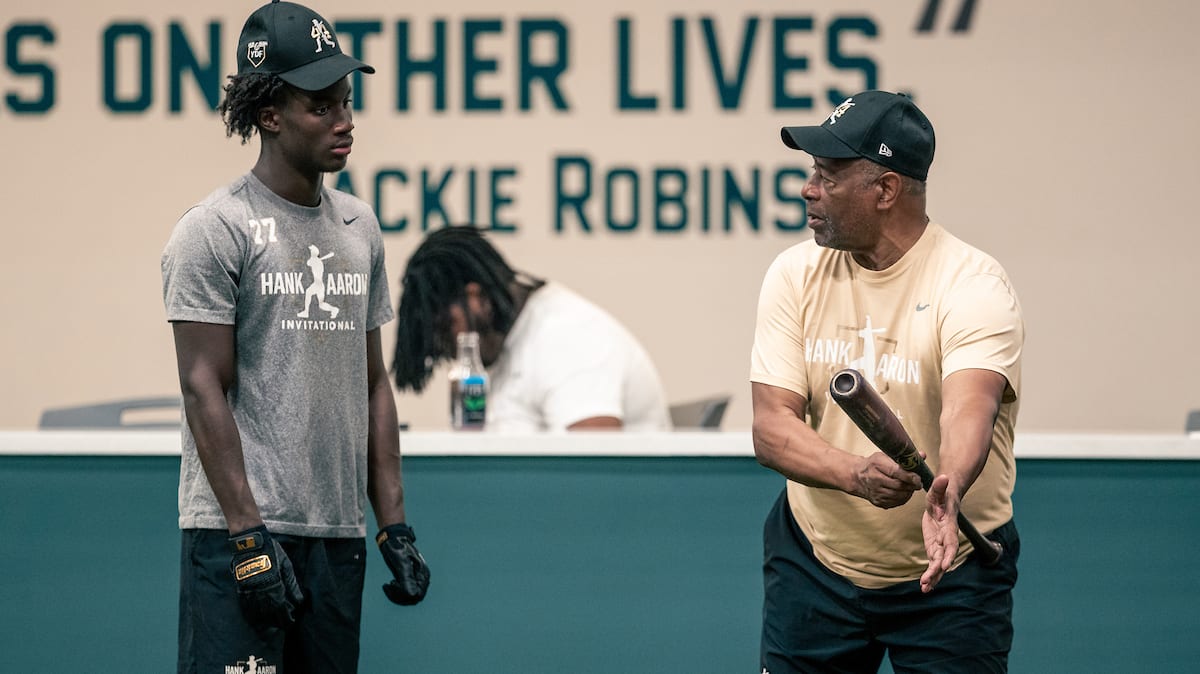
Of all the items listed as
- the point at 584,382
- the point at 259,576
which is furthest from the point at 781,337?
the point at 584,382

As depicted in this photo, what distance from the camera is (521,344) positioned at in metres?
4.72

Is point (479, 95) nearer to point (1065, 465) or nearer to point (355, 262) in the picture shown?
point (1065, 465)

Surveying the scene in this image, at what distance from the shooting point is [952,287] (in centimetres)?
241

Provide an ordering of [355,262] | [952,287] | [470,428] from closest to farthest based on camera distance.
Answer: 1. [952,287]
2. [355,262]
3. [470,428]

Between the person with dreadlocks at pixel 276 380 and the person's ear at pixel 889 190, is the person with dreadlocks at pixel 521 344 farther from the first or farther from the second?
the person's ear at pixel 889 190

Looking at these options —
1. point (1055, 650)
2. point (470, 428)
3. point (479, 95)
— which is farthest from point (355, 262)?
point (479, 95)

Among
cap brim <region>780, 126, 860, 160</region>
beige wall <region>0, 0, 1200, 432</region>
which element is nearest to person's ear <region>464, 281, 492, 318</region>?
beige wall <region>0, 0, 1200, 432</region>

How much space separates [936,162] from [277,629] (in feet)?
16.9

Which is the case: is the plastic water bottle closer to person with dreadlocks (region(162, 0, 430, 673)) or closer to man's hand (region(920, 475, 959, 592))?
person with dreadlocks (region(162, 0, 430, 673))

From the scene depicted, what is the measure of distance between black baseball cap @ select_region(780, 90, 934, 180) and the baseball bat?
48 cm

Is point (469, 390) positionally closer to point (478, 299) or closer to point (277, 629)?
point (478, 299)

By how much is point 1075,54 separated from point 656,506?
405 centimetres

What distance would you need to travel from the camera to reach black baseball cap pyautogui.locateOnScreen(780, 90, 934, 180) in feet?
8.04

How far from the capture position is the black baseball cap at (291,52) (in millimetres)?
2467
